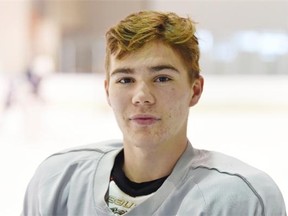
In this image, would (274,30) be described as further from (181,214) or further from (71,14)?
(181,214)

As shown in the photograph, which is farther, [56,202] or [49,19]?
[49,19]

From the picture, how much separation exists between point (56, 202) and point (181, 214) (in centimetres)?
21

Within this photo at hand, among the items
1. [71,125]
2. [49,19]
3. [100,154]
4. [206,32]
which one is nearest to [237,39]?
[206,32]

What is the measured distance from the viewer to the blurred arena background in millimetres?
3938

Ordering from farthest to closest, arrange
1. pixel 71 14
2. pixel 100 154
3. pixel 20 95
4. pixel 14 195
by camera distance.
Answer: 1. pixel 71 14
2. pixel 20 95
3. pixel 14 195
4. pixel 100 154

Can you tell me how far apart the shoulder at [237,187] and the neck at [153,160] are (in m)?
0.04

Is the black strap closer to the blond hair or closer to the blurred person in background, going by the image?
the blurred person in background

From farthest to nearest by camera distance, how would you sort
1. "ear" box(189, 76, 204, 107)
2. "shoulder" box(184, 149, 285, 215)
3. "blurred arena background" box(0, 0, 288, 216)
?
1. "blurred arena background" box(0, 0, 288, 216)
2. "ear" box(189, 76, 204, 107)
3. "shoulder" box(184, 149, 285, 215)

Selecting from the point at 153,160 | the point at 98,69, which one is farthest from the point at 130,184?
the point at 98,69

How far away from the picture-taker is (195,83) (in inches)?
31.5

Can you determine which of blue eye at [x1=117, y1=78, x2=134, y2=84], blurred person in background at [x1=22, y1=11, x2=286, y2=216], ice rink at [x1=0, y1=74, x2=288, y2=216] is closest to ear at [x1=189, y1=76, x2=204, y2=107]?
blurred person in background at [x1=22, y1=11, x2=286, y2=216]

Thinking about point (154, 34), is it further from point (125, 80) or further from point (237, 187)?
point (237, 187)

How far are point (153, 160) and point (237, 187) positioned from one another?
15 centimetres

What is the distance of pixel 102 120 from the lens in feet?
13.5
